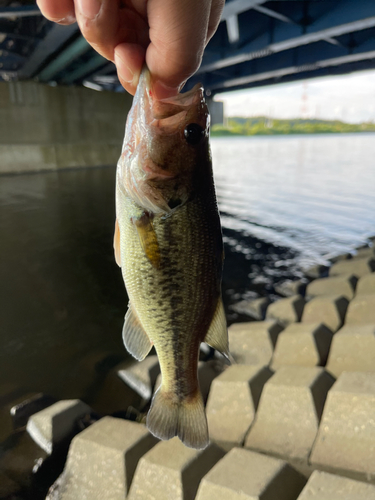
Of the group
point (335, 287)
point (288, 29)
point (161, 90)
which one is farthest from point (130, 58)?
point (288, 29)

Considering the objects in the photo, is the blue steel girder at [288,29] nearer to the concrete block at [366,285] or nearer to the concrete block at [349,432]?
the concrete block at [366,285]

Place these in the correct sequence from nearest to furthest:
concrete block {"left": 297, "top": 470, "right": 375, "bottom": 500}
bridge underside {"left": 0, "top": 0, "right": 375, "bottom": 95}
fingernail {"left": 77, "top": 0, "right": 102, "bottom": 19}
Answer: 1. fingernail {"left": 77, "top": 0, "right": 102, "bottom": 19}
2. concrete block {"left": 297, "top": 470, "right": 375, "bottom": 500}
3. bridge underside {"left": 0, "top": 0, "right": 375, "bottom": 95}

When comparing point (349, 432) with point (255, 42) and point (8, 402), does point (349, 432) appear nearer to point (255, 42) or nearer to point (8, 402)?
point (8, 402)

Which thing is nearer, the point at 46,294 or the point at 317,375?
the point at 317,375

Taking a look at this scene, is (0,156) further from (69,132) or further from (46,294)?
(46,294)

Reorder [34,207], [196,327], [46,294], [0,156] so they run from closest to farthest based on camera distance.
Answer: [196,327]
[46,294]
[34,207]
[0,156]

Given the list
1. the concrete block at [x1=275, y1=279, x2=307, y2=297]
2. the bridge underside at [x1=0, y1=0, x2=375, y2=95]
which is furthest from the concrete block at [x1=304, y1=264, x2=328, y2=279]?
the bridge underside at [x1=0, y1=0, x2=375, y2=95]

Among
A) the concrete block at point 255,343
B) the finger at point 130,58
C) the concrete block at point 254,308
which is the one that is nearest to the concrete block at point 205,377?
the concrete block at point 255,343

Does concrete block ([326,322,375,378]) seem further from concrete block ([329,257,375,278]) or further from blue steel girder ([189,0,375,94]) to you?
blue steel girder ([189,0,375,94])

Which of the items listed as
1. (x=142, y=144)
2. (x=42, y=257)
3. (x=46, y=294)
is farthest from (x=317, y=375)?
(x=42, y=257)
